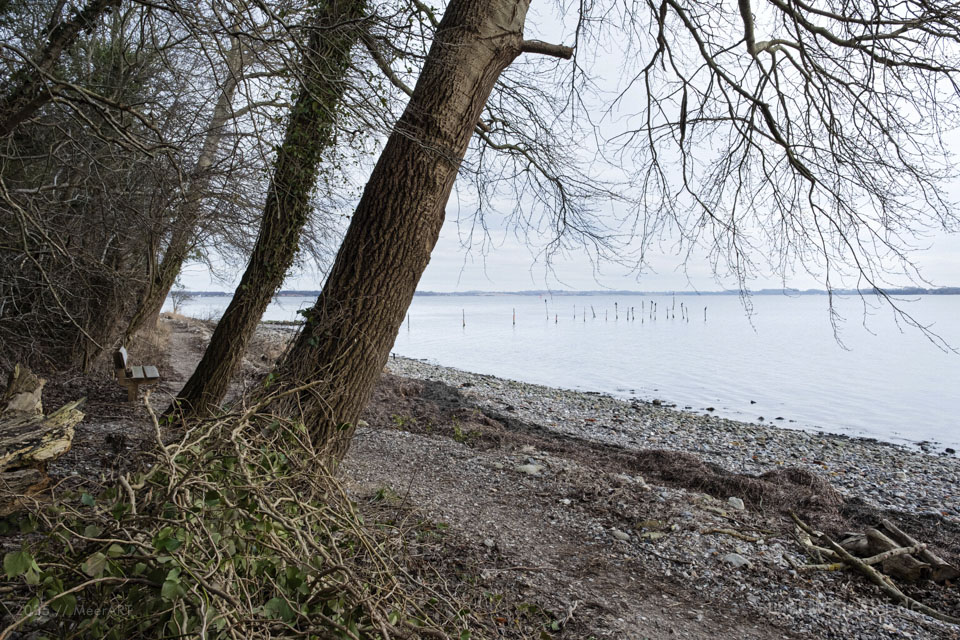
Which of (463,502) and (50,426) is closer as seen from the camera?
(50,426)

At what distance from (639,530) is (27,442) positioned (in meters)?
4.57

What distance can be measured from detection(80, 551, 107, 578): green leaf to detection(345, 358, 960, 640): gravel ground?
1637mm

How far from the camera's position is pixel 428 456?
272 inches

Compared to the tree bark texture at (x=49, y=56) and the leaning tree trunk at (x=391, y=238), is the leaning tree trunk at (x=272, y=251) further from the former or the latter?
the leaning tree trunk at (x=391, y=238)

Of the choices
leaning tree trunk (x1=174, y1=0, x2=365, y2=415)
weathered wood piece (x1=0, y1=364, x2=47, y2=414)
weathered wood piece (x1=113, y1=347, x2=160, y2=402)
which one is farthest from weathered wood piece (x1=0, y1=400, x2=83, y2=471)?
weathered wood piece (x1=113, y1=347, x2=160, y2=402)

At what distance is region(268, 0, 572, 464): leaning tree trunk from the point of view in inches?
141

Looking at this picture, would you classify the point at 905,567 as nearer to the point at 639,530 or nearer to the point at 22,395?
the point at 639,530

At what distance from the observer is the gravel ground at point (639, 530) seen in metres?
3.62

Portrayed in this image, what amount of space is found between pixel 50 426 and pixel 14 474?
0.50 m

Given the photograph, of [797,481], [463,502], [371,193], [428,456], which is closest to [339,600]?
[371,193]

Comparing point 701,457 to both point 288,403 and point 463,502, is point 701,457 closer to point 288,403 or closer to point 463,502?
point 463,502

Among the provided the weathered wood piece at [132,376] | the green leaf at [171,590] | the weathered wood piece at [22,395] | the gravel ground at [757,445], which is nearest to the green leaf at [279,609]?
the green leaf at [171,590]

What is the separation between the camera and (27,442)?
141 inches

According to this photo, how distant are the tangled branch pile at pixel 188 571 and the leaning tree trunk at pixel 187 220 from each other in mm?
3911
